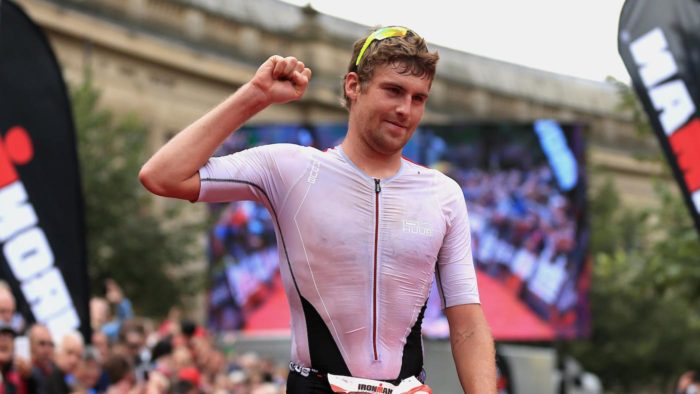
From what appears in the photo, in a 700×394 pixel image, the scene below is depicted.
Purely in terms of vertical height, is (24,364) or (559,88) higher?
(559,88)

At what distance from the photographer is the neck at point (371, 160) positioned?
4.68 metres

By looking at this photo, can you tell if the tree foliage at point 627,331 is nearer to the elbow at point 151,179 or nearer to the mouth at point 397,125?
the mouth at point 397,125

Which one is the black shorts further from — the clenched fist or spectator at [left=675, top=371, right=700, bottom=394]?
spectator at [left=675, top=371, right=700, bottom=394]

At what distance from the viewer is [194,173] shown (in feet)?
14.6

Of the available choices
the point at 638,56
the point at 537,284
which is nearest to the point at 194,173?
the point at 638,56

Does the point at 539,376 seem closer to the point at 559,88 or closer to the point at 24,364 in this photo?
the point at 24,364

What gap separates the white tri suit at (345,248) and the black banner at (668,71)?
22.7 feet

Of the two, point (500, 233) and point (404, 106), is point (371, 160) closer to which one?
point (404, 106)

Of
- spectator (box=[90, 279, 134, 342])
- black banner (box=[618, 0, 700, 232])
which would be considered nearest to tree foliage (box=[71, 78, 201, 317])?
spectator (box=[90, 279, 134, 342])

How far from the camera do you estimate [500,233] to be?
2961 cm

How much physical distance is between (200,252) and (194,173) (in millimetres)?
32247

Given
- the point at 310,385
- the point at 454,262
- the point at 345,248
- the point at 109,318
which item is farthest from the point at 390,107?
the point at 109,318

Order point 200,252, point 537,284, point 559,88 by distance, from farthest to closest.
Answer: point 559,88 → point 200,252 → point 537,284

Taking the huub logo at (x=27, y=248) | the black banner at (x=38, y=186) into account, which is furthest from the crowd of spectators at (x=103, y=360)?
the black banner at (x=38, y=186)
